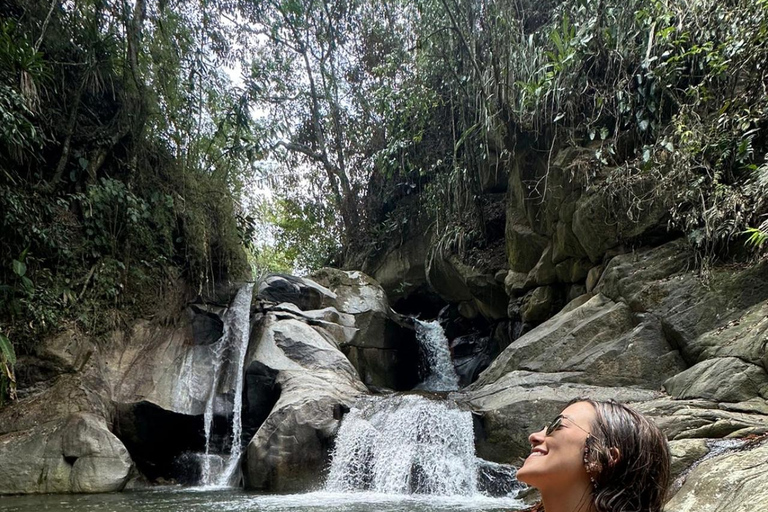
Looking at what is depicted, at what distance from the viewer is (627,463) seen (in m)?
1.02

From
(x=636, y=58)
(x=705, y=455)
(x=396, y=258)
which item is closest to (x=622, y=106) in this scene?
(x=636, y=58)

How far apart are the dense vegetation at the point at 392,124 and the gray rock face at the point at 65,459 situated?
49.7 inches

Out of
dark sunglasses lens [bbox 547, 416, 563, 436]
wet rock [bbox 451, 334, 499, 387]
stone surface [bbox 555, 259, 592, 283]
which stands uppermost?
stone surface [bbox 555, 259, 592, 283]

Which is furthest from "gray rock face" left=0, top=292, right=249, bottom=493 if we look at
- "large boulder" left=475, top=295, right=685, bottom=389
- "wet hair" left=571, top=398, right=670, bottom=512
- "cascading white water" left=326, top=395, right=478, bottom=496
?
"wet hair" left=571, top=398, right=670, bottom=512

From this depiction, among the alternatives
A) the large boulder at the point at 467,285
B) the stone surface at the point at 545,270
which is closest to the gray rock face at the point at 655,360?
the stone surface at the point at 545,270

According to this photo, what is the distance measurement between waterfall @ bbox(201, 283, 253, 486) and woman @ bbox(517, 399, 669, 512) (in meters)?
7.36

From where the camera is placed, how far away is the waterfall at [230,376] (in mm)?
8070

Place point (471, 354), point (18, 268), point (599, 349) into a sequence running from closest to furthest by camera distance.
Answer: point (599, 349), point (18, 268), point (471, 354)

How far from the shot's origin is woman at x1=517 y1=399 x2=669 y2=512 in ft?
3.33

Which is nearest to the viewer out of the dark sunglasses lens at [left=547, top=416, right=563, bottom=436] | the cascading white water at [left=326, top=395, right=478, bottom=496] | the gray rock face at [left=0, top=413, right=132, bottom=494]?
the dark sunglasses lens at [left=547, top=416, right=563, bottom=436]

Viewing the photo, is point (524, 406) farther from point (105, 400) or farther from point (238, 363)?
point (105, 400)

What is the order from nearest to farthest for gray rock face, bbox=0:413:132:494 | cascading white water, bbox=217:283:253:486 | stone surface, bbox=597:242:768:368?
stone surface, bbox=597:242:768:368, gray rock face, bbox=0:413:132:494, cascading white water, bbox=217:283:253:486

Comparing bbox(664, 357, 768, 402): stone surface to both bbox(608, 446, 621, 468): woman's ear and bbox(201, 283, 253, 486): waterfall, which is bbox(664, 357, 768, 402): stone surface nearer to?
bbox(608, 446, 621, 468): woman's ear

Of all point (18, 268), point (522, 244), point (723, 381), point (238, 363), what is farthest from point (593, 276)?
point (18, 268)
